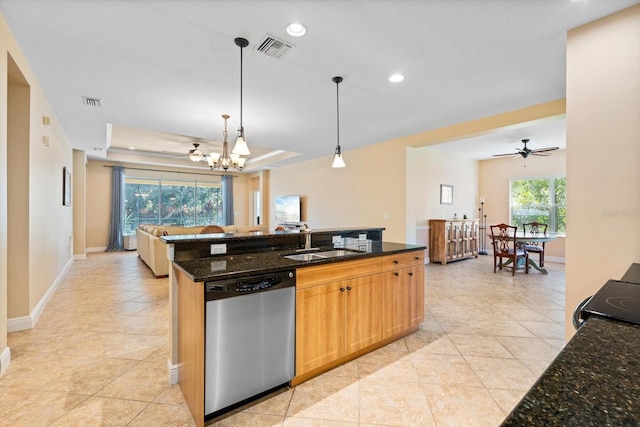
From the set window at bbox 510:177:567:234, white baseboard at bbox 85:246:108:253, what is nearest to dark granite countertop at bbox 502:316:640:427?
window at bbox 510:177:567:234

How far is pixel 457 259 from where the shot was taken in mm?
6809

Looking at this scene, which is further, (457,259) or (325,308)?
(457,259)

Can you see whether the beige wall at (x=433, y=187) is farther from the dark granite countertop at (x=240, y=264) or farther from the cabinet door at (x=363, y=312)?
the dark granite countertop at (x=240, y=264)

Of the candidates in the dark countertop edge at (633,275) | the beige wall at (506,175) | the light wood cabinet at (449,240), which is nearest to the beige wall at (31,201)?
the dark countertop edge at (633,275)

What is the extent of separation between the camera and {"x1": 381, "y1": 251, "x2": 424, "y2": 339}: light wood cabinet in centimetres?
258

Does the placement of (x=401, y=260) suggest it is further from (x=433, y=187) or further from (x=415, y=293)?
(x=433, y=187)

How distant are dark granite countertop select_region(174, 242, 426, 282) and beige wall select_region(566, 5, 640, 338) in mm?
1521

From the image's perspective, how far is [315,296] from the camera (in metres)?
2.08

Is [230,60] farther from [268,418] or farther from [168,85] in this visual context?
[268,418]

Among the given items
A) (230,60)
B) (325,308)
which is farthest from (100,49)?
(325,308)

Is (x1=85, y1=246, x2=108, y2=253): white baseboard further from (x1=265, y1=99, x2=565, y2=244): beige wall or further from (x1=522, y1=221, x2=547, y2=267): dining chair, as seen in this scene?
→ (x1=522, y1=221, x2=547, y2=267): dining chair

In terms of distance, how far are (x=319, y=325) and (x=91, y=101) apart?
4.12 m

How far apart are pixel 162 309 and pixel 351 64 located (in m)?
3.53

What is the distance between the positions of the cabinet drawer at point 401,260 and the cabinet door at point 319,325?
21.0 inches
